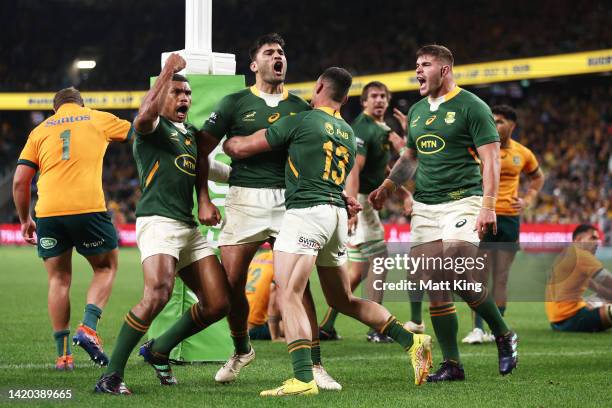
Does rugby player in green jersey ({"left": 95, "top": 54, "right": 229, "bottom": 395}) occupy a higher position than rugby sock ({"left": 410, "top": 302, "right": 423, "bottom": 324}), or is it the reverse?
rugby player in green jersey ({"left": 95, "top": 54, "right": 229, "bottom": 395})

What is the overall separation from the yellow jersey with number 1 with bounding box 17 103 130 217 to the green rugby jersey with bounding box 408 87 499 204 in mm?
2269

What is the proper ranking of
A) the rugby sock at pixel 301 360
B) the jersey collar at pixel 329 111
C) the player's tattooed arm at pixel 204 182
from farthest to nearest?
the player's tattooed arm at pixel 204 182, the jersey collar at pixel 329 111, the rugby sock at pixel 301 360

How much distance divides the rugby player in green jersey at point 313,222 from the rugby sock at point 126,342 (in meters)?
0.85

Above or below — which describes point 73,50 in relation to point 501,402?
above

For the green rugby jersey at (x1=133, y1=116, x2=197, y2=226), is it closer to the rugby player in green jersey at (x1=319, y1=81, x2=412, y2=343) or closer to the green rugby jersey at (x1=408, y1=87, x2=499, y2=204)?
the green rugby jersey at (x1=408, y1=87, x2=499, y2=204)

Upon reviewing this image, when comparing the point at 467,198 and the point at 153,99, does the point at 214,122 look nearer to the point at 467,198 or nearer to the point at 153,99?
the point at 153,99

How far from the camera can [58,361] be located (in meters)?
6.77

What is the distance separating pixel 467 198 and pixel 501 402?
62.7 inches

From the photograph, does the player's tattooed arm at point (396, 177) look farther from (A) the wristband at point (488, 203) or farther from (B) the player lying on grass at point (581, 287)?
(B) the player lying on grass at point (581, 287)

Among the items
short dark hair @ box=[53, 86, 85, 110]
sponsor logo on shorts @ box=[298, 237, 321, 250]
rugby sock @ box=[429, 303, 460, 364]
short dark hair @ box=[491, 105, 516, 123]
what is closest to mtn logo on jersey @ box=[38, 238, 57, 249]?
short dark hair @ box=[53, 86, 85, 110]

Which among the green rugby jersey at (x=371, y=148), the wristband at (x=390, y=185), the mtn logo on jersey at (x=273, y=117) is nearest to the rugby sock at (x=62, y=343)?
the mtn logo on jersey at (x=273, y=117)

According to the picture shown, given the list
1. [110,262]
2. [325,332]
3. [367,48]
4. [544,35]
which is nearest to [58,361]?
[110,262]

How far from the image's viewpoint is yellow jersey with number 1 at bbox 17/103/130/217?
698cm

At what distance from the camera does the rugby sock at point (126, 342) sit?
18.4 feet
